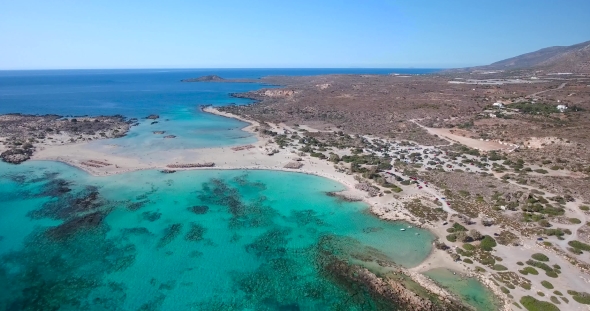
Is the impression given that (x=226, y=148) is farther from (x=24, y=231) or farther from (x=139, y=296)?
(x=139, y=296)

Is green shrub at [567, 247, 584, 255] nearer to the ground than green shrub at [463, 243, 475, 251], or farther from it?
farther from it

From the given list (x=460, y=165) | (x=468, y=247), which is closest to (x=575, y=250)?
(x=468, y=247)

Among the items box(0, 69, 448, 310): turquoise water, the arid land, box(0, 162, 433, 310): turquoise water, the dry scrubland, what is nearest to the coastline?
the arid land

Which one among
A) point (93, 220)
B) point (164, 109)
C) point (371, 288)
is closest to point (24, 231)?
point (93, 220)

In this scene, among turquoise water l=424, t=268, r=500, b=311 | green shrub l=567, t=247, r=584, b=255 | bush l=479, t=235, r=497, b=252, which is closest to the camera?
turquoise water l=424, t=268, r=500, b=311

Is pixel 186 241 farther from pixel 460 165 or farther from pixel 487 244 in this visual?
pixel 460 165

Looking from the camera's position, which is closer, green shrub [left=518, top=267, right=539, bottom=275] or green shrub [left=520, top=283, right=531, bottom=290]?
green shrub [left=520, top=283, right=531, bottom=290]

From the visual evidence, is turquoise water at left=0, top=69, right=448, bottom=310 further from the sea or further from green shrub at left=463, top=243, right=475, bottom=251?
green shrub at left=463, top=243, right=475, bottom=251

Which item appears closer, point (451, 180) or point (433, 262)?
point (433, 262)
